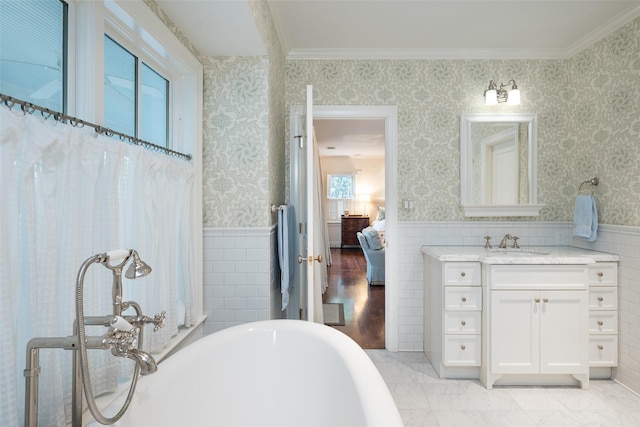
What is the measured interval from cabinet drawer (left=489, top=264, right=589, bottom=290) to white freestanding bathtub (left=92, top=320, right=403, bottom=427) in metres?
1.37

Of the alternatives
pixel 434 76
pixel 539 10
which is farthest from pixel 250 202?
pixel 539 10

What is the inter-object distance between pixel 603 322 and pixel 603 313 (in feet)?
0.22

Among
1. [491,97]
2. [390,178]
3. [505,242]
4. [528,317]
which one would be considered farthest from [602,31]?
[528,317]

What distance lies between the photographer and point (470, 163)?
2.95m

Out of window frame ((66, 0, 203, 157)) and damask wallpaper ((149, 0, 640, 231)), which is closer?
window frame ((66, 0, 203, 157))

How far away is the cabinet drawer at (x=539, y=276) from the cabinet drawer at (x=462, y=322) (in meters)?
0.27

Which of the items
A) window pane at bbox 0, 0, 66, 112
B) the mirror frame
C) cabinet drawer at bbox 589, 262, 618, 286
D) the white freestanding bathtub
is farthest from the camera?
the mirror frame

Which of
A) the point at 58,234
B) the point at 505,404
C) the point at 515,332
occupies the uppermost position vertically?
the point at 58,234

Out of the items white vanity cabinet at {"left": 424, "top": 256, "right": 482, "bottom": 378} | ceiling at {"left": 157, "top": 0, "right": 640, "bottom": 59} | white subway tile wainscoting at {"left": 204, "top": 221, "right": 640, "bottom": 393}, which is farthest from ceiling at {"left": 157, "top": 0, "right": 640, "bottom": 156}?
white vanity cabinet at {"left": 424, "top": 256, "right": 482, "bottom": 378}

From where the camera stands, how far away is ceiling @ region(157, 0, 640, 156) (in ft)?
6.44

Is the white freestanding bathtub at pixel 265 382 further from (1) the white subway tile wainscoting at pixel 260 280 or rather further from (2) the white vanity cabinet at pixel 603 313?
(2) the white vanity cabinet at pixel 603 313

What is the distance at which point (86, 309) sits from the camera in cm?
116

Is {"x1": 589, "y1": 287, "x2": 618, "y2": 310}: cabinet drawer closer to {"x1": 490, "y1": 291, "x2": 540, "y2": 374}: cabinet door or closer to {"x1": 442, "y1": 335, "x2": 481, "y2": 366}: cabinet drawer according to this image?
{"x1": 490, "y1": 291, "x2": 540, "y2": 374}: cabinet door

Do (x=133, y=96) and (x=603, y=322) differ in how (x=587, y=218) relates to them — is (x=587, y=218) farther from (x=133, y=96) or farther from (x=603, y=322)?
(x=133, y=96)
